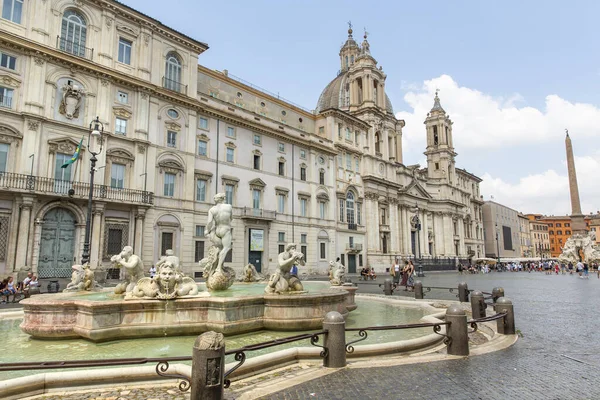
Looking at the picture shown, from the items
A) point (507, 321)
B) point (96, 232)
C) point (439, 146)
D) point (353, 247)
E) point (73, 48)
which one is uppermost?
point (439, 146)

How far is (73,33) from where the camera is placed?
80.8 feet

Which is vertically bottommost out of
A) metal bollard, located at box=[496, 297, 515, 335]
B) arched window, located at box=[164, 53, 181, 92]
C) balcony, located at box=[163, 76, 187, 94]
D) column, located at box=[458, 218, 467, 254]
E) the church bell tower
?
metal bollard, located at box=[496, 297, 515, 335]

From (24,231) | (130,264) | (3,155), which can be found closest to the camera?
(130,264)

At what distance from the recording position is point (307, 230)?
39.5m

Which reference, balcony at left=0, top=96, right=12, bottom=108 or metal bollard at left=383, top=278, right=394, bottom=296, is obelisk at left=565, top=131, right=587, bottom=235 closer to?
metal bollard at left=383, top=278, right=394, bottom=296

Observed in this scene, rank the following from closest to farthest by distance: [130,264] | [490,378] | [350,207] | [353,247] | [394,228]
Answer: [490,378], [130,264], [353,247], [350,207], [394,228]

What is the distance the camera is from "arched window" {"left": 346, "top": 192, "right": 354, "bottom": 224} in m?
45.7

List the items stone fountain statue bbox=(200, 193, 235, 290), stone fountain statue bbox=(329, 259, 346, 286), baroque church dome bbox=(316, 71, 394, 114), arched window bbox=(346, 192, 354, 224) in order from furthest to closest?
baroque church dome bbox=(316, 71, 394, 114) < arched window bbox=(346, 192, 354, 224) < stone fountain statue bbox=(329, 259, 346, 286) < stone fountain statue bbox=(200, 193, 235, 290)

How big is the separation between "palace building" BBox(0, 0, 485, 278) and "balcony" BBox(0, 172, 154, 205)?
2.7 inches

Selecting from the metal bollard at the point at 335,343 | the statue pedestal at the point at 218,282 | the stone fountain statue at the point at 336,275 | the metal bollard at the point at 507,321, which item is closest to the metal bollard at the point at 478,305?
the metal bollard at the point at 507,321

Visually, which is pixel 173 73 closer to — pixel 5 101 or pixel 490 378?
pixel 5 101

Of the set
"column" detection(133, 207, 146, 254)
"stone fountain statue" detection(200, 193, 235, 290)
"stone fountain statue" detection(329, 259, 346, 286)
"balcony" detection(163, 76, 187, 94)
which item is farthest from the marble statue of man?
"balcony" detection(163, 76, 187, 94)

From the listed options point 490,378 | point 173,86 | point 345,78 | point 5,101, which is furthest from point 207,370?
point 345,78

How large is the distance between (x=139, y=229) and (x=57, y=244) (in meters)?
4.68
